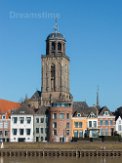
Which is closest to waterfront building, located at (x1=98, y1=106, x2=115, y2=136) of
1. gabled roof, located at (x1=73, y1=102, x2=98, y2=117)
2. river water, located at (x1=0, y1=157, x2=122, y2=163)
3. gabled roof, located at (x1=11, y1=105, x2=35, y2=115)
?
gabled roof, located at (x1=73, y1=102, x2=98, y2=117)

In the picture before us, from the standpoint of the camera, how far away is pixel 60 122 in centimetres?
8306

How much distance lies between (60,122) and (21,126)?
25.8 feet

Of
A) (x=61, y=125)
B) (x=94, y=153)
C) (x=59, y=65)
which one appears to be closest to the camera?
(x=94, y=153)

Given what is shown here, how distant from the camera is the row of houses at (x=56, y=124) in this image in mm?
83438

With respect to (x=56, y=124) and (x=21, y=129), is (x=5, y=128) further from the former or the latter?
(x=56, y=124)

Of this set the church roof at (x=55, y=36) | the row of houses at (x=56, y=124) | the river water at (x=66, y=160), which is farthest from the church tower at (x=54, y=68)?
the river water at (x=66, y=160)

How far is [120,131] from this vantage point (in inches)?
3418

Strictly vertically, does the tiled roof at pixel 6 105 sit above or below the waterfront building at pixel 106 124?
above

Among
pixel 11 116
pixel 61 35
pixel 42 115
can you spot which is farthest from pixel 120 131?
pixel 61 35

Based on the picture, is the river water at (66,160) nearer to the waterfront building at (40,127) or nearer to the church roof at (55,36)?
the waterfront building at (40,127)

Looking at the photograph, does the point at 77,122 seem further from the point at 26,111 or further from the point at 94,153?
the point at 94,153

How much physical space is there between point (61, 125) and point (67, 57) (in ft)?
89.3

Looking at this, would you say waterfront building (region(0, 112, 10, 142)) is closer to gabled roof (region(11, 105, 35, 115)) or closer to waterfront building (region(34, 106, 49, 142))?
gabled roof (region(11, 105, 35, 115))

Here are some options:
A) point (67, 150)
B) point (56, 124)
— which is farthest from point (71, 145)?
point (56, 124)
